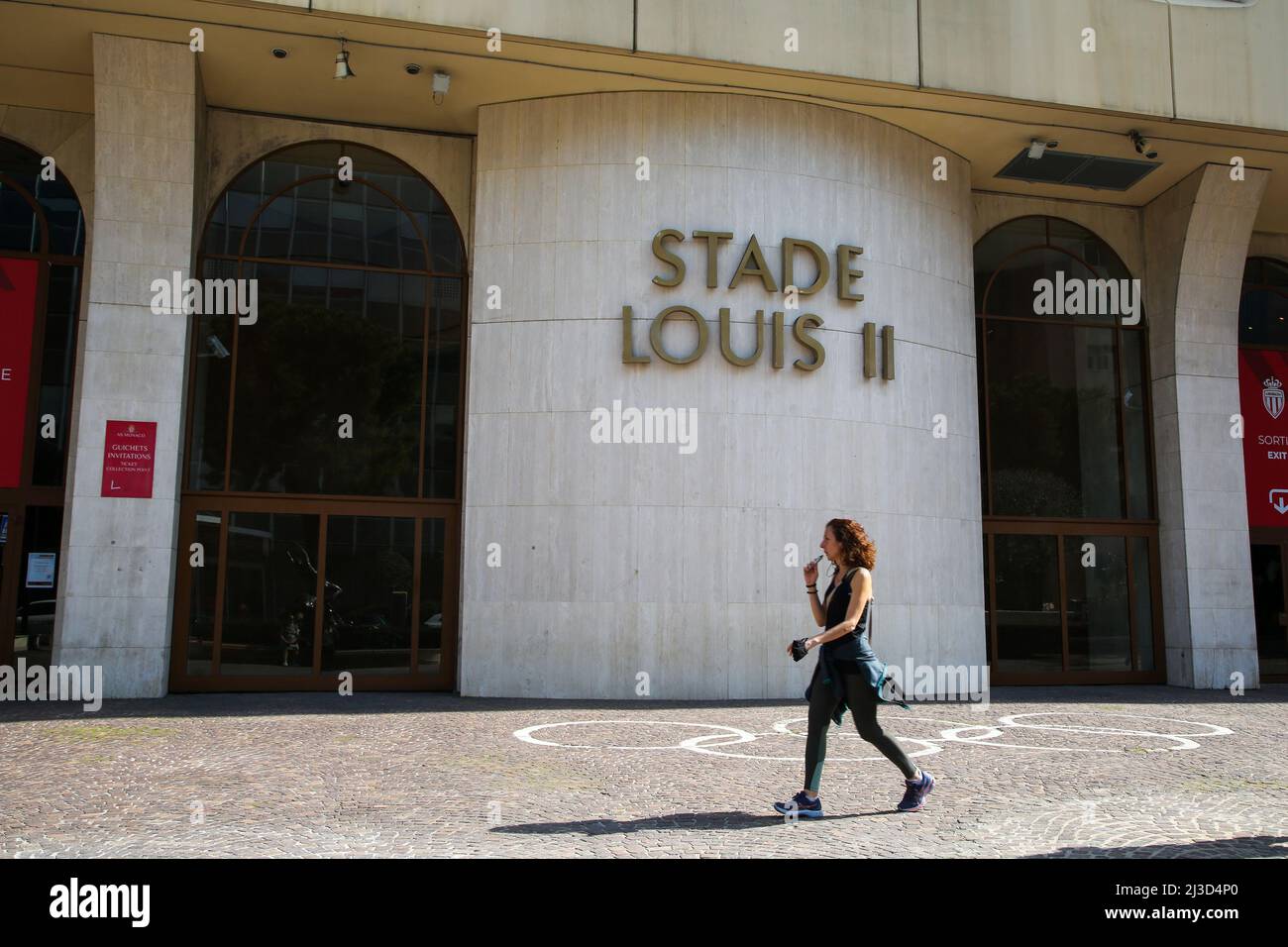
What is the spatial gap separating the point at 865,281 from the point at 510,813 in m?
10.4

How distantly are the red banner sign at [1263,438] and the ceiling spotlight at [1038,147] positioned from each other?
566cm

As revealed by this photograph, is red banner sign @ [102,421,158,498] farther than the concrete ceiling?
Yes

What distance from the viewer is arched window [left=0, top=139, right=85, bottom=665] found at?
45.9ft

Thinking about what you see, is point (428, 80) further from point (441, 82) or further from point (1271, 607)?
point (1271, 607)

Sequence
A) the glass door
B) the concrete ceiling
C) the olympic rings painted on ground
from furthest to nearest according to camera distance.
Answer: the glass door
the concrete ceiling
the olympic rings painted on ground

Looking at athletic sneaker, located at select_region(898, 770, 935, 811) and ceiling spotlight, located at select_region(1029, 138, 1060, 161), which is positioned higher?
ceiling spotlight, located at select_region(1029, 138, 1060, 161)

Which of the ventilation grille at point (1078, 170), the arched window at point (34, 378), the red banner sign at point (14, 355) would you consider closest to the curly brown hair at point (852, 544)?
the arched window at point (34, 378)

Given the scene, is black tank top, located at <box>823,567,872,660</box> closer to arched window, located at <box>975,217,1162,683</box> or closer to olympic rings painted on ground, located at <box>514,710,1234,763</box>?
olympic rings painted on ground, located at <box>514,710,1234,763</box>

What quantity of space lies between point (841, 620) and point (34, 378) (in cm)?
1271

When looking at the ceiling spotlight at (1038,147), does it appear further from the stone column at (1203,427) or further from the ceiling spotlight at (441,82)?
the ceiling spotlight at (441,82)

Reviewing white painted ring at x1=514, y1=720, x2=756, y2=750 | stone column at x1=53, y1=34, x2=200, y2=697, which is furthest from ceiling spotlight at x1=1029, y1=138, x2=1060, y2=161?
stone column at x1=53, y1=34, x2=200, y2=697

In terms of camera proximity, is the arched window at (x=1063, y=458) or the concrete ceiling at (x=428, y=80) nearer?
the concrete ceiling at (x=428, y=80)

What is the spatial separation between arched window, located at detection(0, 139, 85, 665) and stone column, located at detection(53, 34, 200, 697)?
0.77 meters

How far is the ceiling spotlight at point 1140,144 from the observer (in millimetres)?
15281
